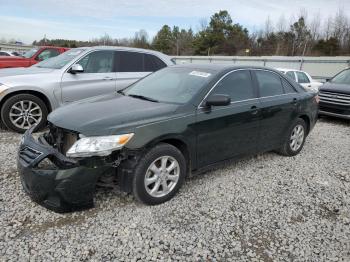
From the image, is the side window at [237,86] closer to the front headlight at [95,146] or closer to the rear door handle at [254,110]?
the rear door handle at [254,110]

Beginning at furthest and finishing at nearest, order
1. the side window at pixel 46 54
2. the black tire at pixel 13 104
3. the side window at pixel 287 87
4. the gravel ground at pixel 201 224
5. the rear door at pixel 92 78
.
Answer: the side window at pixel 46 54, the rear door at pixel 92 78, the black tire at pixel 13 104, the side window at pixel 287 87, the gravel ground at pixel 201 224

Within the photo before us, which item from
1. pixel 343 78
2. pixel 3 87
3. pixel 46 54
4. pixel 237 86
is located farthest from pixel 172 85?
pixel 46 54

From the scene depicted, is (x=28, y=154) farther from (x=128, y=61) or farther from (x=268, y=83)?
(x=128, y=61)

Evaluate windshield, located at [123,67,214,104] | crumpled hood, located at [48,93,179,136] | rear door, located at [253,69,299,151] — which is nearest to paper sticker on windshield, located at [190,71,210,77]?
windshield, located at [123,67,214,104]

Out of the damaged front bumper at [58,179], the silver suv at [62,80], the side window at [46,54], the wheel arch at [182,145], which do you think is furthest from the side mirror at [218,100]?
the side window at [46,54]

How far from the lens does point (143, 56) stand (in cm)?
729

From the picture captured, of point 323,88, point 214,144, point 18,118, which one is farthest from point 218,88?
point 323,88

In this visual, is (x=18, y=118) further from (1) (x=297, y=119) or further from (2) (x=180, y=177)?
(1) (x=297, y=119)

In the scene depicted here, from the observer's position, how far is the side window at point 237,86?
4.12 metres

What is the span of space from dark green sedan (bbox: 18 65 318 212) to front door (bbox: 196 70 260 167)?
13 millimetres

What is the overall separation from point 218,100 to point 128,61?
12.7 ft

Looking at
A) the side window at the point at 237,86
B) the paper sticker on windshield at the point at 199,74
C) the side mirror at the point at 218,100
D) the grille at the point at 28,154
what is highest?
the paper sticker on windshield at the point at 199,74

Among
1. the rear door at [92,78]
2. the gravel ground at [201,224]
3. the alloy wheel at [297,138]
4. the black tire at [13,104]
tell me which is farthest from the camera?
the rear door at [92,78]

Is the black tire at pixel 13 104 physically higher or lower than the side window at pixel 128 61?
lower
